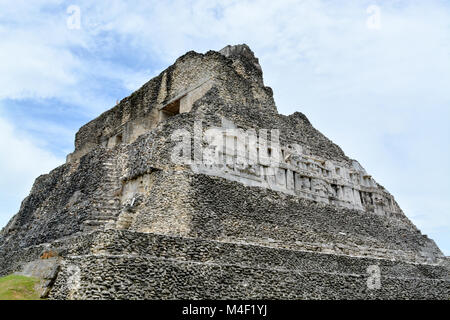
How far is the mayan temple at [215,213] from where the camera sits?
8.38 m

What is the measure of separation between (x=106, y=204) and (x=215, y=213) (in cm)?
387

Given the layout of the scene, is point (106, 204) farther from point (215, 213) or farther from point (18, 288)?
point (18, 288)

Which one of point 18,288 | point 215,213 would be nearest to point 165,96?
point 215,213

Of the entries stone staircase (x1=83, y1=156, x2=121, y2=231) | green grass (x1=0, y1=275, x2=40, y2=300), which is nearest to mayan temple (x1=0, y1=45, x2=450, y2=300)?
stone staircase (x1=83, y1=156, x2=121, y2=231)

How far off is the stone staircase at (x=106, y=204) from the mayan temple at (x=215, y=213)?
0.04m

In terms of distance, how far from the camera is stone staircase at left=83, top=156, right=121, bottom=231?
12070 mm

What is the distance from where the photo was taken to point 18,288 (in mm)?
9219

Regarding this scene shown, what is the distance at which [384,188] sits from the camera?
61.2 ft

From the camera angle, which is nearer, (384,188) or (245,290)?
(245,290)
